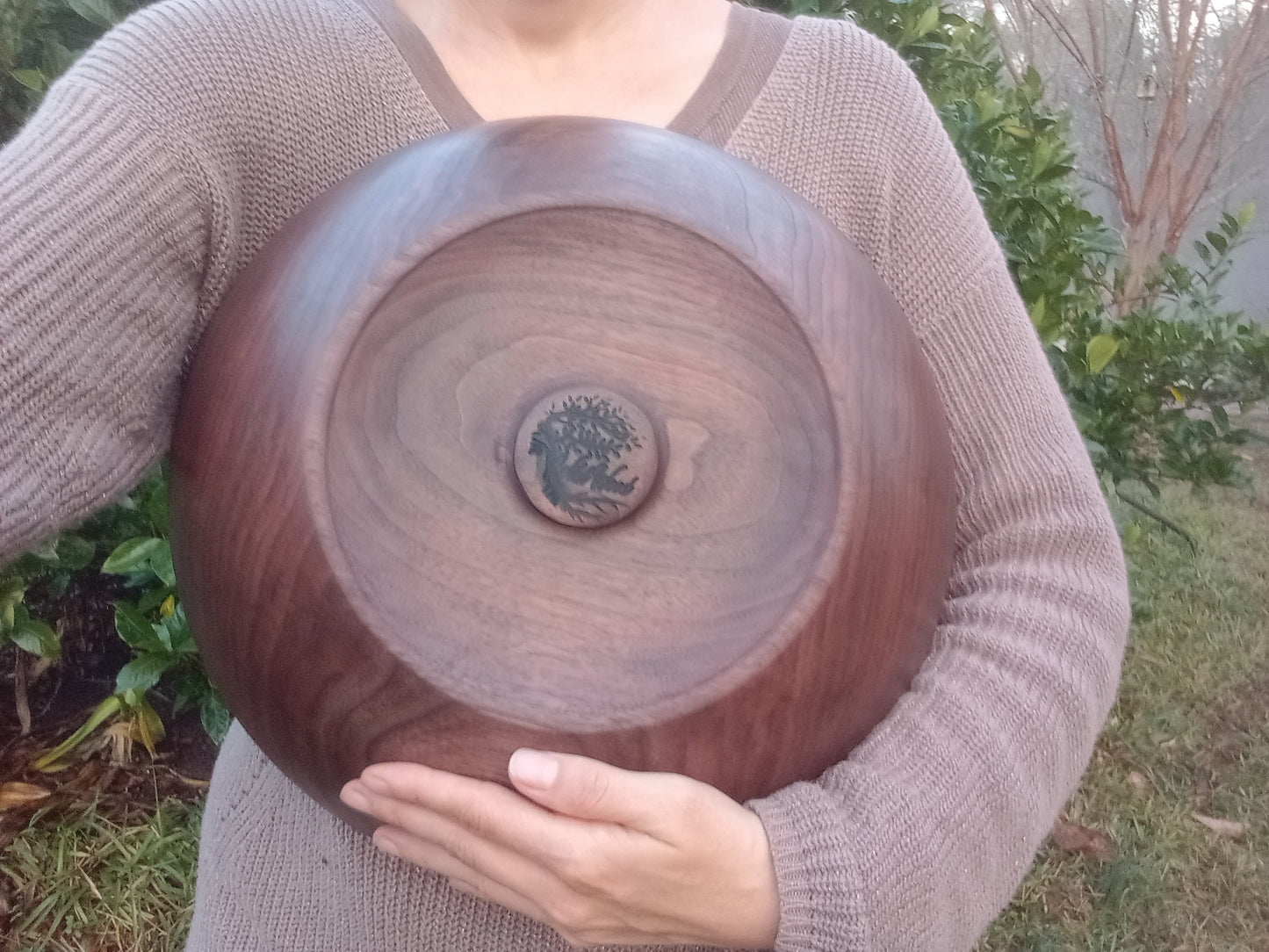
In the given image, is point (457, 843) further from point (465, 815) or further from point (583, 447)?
point (583, 447)

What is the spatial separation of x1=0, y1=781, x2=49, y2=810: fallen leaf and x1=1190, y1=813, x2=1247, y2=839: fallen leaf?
1.85 m

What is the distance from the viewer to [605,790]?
1.46 feet

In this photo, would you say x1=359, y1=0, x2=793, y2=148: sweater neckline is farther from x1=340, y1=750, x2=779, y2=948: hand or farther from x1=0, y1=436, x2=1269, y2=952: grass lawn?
x1=0, y1=436, x2=1269, y2=952: grass lawn

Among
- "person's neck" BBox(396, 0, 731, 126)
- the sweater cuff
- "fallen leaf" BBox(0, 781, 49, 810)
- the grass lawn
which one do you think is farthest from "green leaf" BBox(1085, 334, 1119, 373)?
"fallen leaf" BBox(0, 781, 49, 810)

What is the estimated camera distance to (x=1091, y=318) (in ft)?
5.93

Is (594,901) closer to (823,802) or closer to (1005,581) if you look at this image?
(823,802)

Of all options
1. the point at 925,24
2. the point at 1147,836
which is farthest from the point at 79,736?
the point at 1147,836

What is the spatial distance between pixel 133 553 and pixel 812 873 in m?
0.97

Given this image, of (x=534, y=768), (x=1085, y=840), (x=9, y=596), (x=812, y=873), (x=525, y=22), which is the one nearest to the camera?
(x=534, y=768)

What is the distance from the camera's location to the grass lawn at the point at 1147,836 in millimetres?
1377

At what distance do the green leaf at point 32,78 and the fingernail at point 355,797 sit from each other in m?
Result: 0.94

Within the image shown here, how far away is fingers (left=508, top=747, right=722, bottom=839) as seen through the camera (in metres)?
0.43

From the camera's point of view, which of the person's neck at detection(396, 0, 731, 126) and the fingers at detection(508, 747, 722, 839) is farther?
the person's neck at detection(396, 0, 731, 126)

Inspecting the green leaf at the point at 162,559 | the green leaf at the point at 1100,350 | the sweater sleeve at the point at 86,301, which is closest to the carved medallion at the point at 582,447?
the sweater sleeve at the point at 86,301
